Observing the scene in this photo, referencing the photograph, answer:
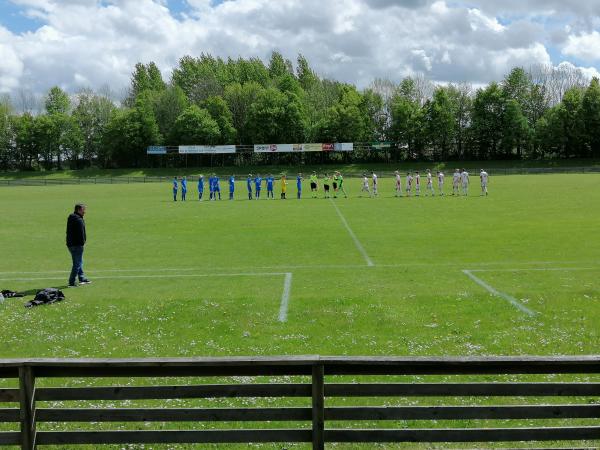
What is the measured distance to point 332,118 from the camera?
9938 centimetres

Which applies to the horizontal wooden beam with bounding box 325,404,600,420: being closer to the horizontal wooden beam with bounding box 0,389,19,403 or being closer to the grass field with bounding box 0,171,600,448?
the horizontal wooden beam with bounding box 0,389,19,403

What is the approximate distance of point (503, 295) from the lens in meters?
11.8

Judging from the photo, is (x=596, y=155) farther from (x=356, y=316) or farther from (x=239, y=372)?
(x=239, y=372)

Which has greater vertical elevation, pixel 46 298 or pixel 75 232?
pixel 75 232

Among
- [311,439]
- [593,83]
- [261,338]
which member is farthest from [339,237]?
[593,83]

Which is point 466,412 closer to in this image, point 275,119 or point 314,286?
point 314,286

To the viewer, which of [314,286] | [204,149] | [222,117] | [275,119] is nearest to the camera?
[314,286]

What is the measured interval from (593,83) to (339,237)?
94099 millimetres

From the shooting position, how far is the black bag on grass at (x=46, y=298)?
11633 millimetres

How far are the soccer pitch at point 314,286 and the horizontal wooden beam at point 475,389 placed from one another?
413 cm

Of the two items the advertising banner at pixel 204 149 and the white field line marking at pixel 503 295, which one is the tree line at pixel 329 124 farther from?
the white field line marking at pixel 503 295

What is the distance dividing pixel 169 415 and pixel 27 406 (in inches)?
40.6

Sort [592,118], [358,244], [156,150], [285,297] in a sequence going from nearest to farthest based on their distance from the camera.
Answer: [285,297], [358,244], [592,118], [156,150]

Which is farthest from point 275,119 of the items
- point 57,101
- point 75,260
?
point 75,260
